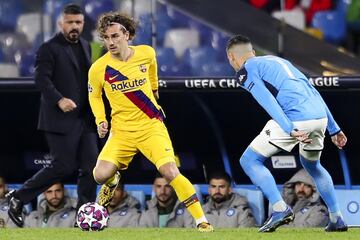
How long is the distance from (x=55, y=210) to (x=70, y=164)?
5.98 feet

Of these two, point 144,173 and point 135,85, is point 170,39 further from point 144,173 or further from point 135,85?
point 135,85

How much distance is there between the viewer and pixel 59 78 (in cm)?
1085

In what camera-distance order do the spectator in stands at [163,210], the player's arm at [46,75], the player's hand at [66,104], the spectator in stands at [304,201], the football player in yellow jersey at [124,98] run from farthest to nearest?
1. the spectator in stands at [163,210]
2. the spectator in stands at [304,201]
3. the player's arm at [46,75]
4. the player's hand at [66,104]
5. the football player in yellow jersey at [124,98]

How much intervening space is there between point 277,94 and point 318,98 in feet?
1.11

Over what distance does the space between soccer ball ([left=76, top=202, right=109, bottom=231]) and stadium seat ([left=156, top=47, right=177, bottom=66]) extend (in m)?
2.42

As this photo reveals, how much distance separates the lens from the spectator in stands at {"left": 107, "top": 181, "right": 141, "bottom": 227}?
40.0 feet

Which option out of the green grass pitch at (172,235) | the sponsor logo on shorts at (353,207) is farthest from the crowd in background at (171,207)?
the green grass pitch at (172,235)

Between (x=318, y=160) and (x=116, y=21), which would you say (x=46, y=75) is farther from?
(x=318, y=160)

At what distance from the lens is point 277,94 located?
9.60 metres

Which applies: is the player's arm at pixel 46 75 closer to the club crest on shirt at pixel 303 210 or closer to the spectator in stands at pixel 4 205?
the spectator in stands at pixel 4 205

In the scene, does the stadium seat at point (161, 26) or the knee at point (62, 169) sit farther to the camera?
the stadium seat at point (161, 26)

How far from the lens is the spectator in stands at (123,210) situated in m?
12.2

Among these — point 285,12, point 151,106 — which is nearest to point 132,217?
point 151,106

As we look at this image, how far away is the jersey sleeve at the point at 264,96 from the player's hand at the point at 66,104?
1644mm
